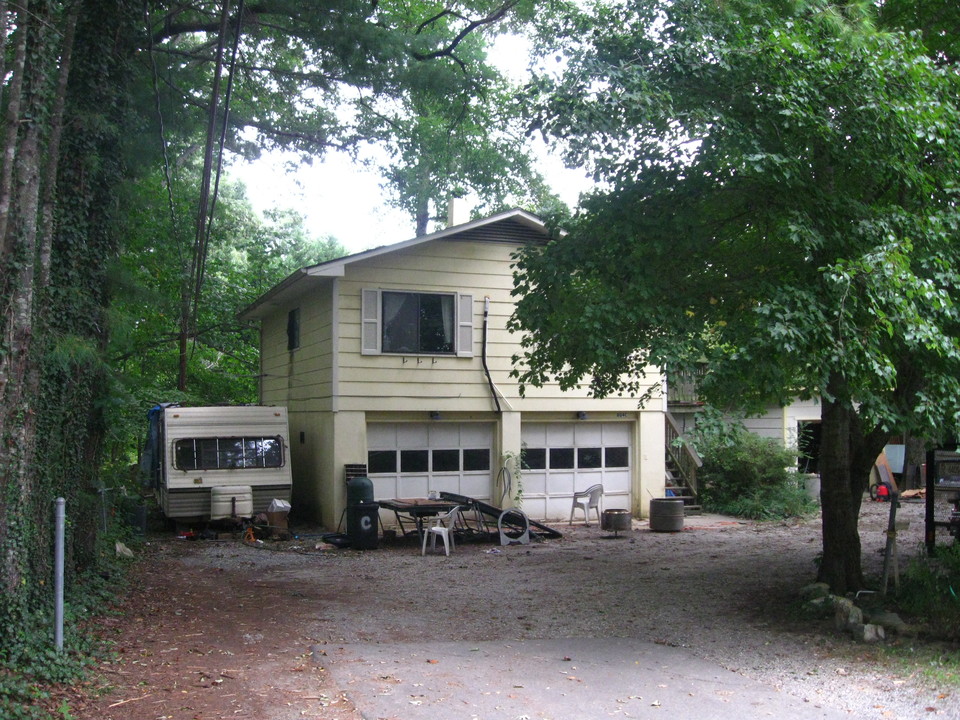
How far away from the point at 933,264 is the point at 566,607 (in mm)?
5387

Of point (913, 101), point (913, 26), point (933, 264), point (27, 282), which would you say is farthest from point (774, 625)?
point (27, 282)

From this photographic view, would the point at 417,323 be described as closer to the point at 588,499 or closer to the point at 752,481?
the point at 588,499

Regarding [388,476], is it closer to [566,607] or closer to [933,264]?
[566,607]

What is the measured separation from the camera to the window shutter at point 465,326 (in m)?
17.7

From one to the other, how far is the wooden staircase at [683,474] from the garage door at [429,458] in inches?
187

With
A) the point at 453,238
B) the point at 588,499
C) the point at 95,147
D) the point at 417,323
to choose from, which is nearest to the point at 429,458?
the point at 417,323

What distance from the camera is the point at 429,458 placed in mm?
17656

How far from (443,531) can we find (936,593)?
727 cm

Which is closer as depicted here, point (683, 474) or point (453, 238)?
point (453, 238)

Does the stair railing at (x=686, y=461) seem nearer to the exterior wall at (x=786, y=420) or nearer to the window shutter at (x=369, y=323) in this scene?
the exterior wall at (x=786, y=420)

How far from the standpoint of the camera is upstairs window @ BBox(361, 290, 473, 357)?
1697 cm

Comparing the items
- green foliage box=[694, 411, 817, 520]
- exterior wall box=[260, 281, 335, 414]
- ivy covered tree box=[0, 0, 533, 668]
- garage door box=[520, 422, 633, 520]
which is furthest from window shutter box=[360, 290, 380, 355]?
green foliage box=[694, 411, 817, 520]

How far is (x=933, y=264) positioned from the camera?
848 cm

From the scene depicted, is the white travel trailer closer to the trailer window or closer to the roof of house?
the trailer window
